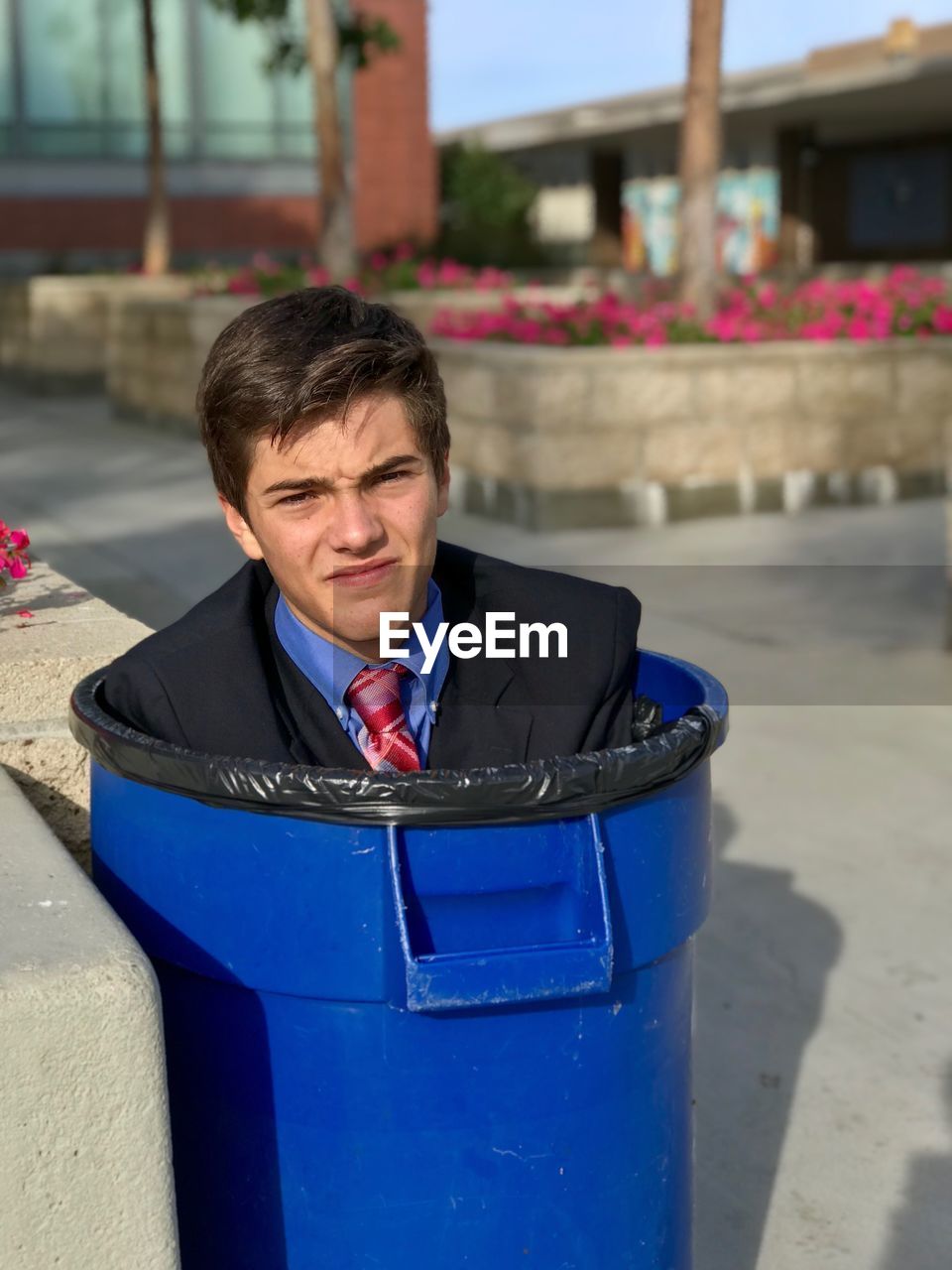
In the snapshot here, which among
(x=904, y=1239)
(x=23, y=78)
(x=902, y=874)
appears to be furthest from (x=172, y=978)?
(x=23, y=78)

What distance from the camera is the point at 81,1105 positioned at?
5.41 feet

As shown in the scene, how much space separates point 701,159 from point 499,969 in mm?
10050

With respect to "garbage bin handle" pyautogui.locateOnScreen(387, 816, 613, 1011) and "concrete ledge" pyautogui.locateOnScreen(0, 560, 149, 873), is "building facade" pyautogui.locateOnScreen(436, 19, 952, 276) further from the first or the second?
"garbage bin handle" pyautogui.locateOnScreen(387, 816, 613, 1011)

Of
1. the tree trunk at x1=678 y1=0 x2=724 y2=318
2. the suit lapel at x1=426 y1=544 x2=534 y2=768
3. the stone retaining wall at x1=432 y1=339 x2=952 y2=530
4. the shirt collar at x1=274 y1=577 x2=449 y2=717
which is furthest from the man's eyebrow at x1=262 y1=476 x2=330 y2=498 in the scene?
the tree trunk at x1=678 y1=0 x2=724 y2=318

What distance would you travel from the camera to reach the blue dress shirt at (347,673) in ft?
7.13

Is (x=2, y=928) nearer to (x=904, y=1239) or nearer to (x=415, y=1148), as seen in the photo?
(x=415, y=1148)

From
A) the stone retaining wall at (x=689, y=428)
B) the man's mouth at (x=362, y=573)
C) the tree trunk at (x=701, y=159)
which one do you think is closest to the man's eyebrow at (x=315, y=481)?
the man's mouth at (x=362, y=573)

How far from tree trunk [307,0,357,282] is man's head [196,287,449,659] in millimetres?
13498

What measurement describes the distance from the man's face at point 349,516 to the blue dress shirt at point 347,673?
0.03 meters

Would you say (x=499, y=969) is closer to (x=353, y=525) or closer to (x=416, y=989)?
(x=416, y=989)

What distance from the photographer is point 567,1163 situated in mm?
1879

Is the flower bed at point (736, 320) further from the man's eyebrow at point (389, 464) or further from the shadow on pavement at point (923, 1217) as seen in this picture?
the man's eyebrow at point (389, 464)

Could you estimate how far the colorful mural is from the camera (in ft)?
115

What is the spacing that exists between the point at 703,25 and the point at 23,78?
21295mm
